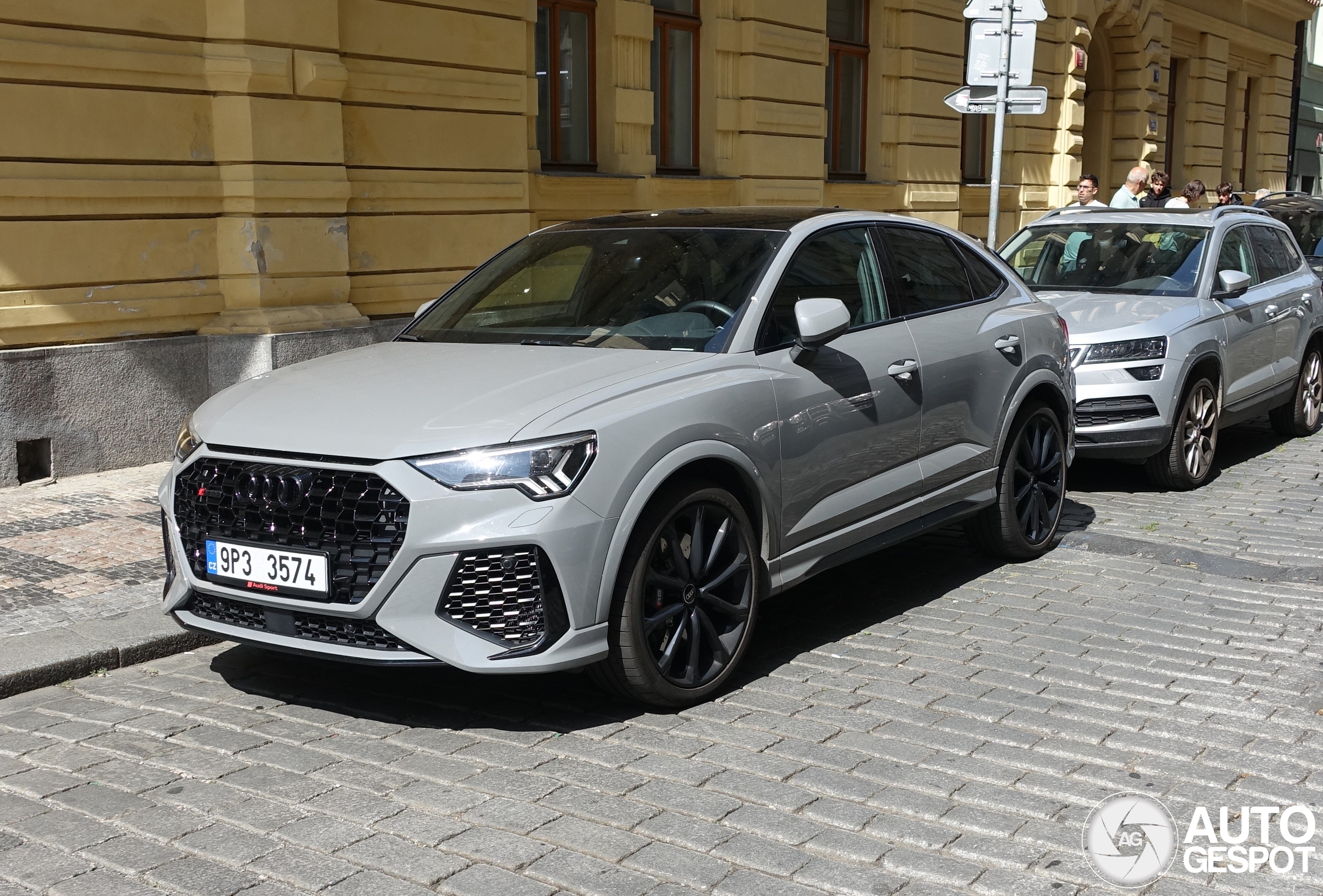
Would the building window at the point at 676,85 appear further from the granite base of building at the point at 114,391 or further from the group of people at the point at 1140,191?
the granite base of building at the point at 114,391

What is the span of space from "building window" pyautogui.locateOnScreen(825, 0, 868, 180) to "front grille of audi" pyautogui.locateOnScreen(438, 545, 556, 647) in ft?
44.1

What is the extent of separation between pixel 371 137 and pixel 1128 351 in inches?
216

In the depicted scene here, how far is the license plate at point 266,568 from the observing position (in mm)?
4305

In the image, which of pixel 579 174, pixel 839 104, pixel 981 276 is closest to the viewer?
pixel 981 276

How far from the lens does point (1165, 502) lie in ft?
27.9

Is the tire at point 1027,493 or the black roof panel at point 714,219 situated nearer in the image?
the black roof panel at point 714,219

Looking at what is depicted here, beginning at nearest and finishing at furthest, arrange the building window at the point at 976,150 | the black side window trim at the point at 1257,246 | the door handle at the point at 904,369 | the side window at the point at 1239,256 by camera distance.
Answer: the door handle at the point at 904,369
the side window at the point at 1239,256
the black side window trim at the point at 1257,246
the building window at the point at 976,150

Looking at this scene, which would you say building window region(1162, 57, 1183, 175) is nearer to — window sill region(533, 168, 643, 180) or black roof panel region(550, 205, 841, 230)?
window sill region(533, 168, 643, 180)

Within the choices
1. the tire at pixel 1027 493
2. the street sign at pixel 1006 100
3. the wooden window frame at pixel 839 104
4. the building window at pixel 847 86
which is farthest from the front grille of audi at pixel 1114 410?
the building window at pixel 847 86

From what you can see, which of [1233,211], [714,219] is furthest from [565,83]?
[714,219]

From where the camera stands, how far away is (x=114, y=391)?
8812mm

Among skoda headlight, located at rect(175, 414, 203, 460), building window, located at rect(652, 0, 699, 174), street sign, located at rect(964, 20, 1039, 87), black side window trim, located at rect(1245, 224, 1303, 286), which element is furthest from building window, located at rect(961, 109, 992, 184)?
skoda headlight, located at rect(175, 414, 203, 460)

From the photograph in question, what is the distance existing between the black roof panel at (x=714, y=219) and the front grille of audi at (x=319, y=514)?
2066 millimetres

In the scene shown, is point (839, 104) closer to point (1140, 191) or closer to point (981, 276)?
point (1140, 191)
